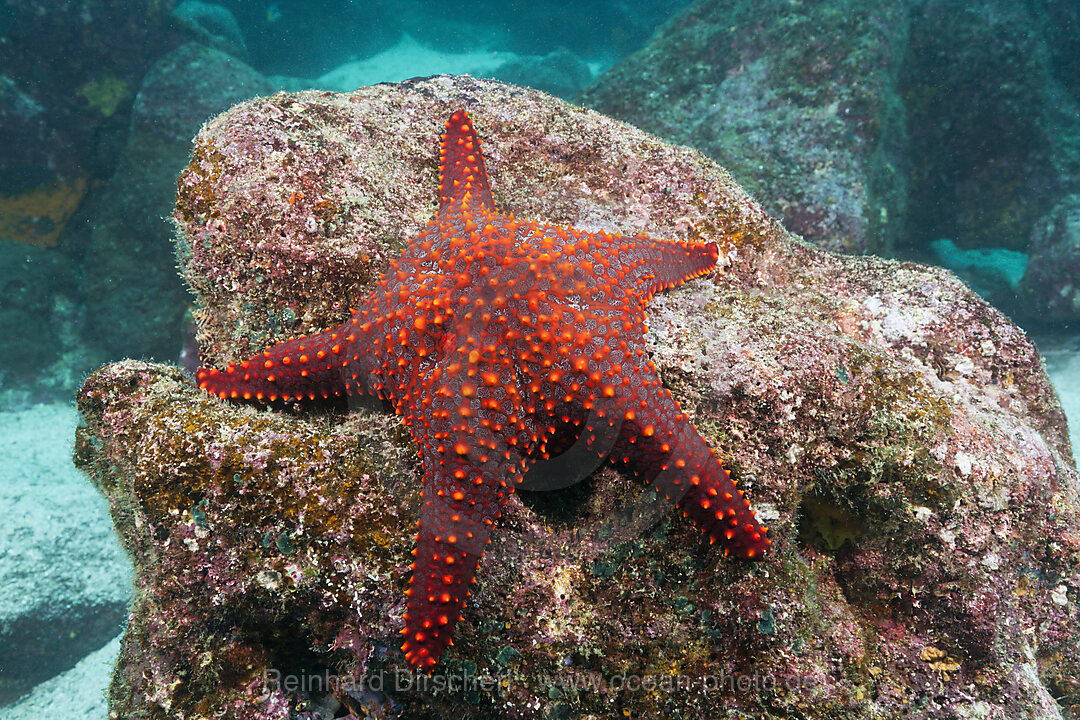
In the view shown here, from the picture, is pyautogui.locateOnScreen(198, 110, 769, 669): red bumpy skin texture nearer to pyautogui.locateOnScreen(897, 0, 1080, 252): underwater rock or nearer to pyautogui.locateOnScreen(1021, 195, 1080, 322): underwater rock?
pyautogui.locateOnScreen(897, 0, 1080, 252): underwater rock

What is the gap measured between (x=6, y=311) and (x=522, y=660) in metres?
14.9

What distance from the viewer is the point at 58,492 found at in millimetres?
9250

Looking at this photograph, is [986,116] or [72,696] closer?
[72,696]

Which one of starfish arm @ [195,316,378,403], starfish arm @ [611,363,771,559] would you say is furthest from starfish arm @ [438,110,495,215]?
starfish arm @ [611,363,771,559]

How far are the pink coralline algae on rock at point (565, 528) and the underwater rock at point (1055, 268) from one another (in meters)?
9.72

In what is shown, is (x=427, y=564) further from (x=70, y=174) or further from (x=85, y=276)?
(x=70, y=174)

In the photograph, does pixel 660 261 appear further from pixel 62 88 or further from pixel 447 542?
pixel 62 88

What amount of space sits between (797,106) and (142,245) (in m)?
13.5

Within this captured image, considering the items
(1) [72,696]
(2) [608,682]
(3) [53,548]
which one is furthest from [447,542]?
(3) [53,548]

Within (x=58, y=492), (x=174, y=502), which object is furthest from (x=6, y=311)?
(x=174, y=502)

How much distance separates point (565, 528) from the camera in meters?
3.05

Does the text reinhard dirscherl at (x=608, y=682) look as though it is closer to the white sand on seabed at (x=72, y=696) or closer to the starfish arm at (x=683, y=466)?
the starfish arm at (x=683, y=466)

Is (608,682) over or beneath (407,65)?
beneath

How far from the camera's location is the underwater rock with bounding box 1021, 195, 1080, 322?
10.6 meters
